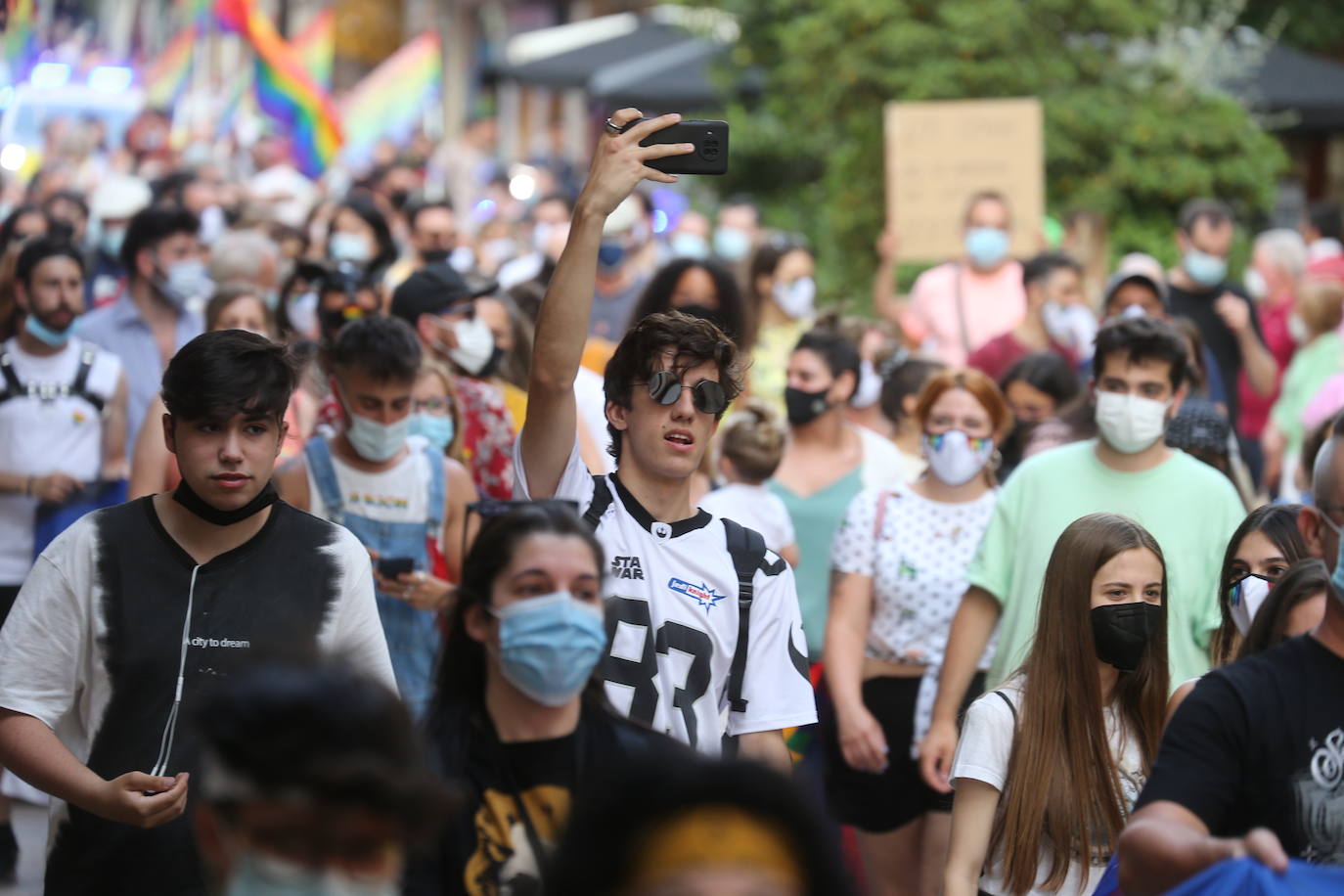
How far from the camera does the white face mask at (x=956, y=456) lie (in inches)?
260

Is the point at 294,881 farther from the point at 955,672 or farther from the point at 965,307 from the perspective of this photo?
the point at 965,307

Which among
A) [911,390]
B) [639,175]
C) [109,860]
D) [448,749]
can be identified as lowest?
[109,860]

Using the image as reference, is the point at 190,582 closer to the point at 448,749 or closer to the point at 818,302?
the point at 448,749

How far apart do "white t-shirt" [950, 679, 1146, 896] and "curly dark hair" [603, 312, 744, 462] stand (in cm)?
94

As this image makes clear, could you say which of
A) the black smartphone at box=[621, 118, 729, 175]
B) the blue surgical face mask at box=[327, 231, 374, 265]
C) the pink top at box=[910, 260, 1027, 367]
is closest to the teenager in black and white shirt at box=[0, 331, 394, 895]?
the black smartphone at box=[621, 118, 729, 175]

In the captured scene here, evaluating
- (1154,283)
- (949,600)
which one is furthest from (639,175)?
(1154,283)

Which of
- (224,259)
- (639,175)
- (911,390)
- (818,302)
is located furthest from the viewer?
(818,302)

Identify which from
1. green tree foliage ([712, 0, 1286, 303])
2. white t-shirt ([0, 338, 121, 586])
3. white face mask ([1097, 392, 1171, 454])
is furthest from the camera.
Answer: green tree foliage ([712, 0, 1286, 303])

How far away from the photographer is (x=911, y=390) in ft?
28.4

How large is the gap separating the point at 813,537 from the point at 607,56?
73.7 ft

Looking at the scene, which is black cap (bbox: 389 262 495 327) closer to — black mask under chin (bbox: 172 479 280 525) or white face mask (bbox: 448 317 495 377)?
white face mask (bbox: 448 317 495 377)

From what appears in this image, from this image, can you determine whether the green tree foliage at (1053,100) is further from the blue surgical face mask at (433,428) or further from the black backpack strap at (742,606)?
the black backpack strap at (742,606)

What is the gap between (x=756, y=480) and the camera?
7246 millimetres

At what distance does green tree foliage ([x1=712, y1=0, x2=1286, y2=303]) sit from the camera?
1667 cm
